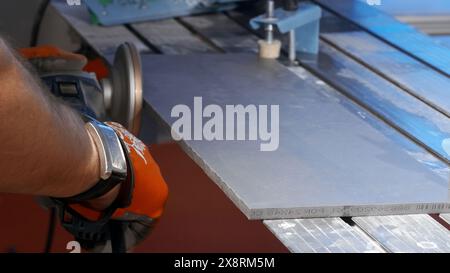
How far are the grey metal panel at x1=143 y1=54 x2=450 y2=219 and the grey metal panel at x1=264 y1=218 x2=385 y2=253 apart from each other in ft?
0.06

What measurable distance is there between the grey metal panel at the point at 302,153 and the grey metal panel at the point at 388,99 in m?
0.03

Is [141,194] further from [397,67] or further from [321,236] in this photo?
[397,67]

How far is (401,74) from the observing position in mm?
2158

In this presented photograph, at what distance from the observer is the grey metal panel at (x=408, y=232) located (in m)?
1.42

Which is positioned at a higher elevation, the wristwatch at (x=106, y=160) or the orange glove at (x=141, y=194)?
the wristwatch at (x=106, y=160)

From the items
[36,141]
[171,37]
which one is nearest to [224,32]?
[171,37]

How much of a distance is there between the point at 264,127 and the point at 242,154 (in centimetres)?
13

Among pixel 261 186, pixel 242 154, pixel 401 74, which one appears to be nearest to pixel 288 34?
pixel 401 74

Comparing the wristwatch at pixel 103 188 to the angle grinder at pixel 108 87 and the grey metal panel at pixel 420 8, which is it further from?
the grey metal panel at pixel 420 8

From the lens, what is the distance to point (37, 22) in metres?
2.71

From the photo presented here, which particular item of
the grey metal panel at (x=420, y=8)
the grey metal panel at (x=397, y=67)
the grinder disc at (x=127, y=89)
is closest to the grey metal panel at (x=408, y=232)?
the grey metal panel at (x=397, y=67)

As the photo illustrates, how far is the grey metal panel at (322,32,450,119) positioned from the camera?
2033 millimetres

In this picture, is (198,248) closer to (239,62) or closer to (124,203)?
(239,62)

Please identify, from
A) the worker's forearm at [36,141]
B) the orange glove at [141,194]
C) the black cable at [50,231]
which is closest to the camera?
the worker's forearm at [36,141]
